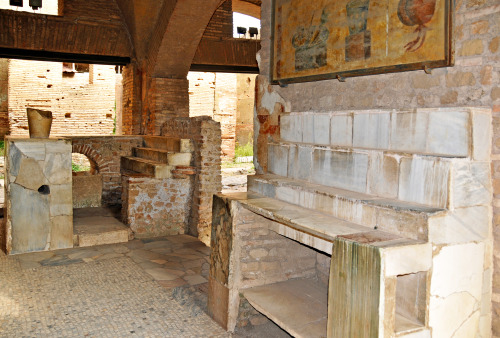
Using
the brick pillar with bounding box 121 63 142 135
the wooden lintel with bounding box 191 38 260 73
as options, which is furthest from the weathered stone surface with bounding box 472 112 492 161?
the wooden lintel with bounding box 191 38 260 73

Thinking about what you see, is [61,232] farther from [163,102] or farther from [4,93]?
[4,93]

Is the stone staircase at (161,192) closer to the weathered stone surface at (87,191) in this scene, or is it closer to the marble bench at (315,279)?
the weathered stone surface at (87,191)

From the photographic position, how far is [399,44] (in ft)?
9.82

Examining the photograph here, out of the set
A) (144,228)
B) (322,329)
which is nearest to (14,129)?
(144,228)

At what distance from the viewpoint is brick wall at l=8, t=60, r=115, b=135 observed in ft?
45.4

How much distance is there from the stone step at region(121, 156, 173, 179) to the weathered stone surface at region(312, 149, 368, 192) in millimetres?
3881

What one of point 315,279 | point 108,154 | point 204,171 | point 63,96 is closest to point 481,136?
point 315,279

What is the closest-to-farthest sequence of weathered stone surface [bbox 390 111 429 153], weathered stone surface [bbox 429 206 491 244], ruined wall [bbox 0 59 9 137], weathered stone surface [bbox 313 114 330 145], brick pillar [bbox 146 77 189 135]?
weathered stone surface [bbox 429 206 491 244] < weathered stone surface [bbox 390 111 429 153] < weathered stone surface [bbox 313 114 330 145] < brick pillar [bbox 146 77 189 135] < ruined wall [bbox 0 59 9 137]

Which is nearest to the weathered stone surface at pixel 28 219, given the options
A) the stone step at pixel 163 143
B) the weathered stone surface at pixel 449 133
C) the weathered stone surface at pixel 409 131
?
the stone step at pixel 163 143

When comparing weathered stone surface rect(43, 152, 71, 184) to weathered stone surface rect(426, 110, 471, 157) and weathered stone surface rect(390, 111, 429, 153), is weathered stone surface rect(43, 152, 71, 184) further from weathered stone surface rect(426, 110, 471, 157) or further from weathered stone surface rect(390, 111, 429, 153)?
weathered stone surface rect(426, 110, 471, 157)

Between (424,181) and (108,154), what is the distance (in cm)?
683

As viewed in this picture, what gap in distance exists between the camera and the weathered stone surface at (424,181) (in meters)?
2.44

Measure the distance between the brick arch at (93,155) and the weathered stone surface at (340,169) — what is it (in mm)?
5814

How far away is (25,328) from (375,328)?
2.98m
